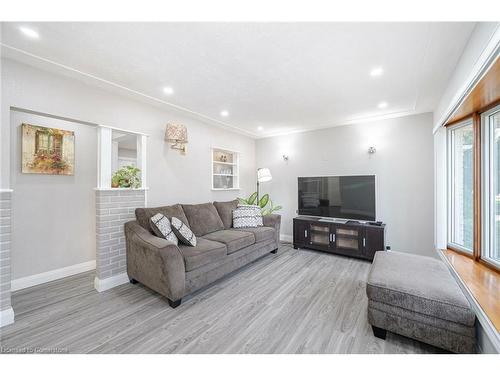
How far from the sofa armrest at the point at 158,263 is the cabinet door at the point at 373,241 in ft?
9.62

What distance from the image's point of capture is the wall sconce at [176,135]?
3266 mm

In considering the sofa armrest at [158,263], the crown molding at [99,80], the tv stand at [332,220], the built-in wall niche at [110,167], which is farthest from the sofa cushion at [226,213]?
the tv stand at [332,220]

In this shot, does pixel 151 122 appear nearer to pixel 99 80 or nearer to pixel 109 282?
pixel 99 80

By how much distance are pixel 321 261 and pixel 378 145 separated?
2369 millimetres

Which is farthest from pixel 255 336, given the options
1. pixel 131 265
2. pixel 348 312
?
pixel 131 265

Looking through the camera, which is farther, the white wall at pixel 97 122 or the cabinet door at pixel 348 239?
the cabinet door at pixel 348 239

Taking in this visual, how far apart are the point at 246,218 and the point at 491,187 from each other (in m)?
3.12

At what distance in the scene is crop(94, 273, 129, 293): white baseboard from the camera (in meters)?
2.51

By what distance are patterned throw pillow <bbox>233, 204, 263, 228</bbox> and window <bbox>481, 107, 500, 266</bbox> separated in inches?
113

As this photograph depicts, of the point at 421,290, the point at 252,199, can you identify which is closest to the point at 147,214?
the point at 252,199

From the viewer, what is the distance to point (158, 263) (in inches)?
85.6

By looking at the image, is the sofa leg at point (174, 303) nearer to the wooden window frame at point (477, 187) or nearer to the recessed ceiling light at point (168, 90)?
the recessed ceiling light at point (168, 90)

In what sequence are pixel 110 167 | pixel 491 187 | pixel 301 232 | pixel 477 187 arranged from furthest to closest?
pixel 301 232 < pixel 110 167 < pixel 477 187 < pixel 491 187

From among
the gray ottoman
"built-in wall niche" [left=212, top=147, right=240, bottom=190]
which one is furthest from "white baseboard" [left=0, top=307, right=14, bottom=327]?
the gray ottoman
